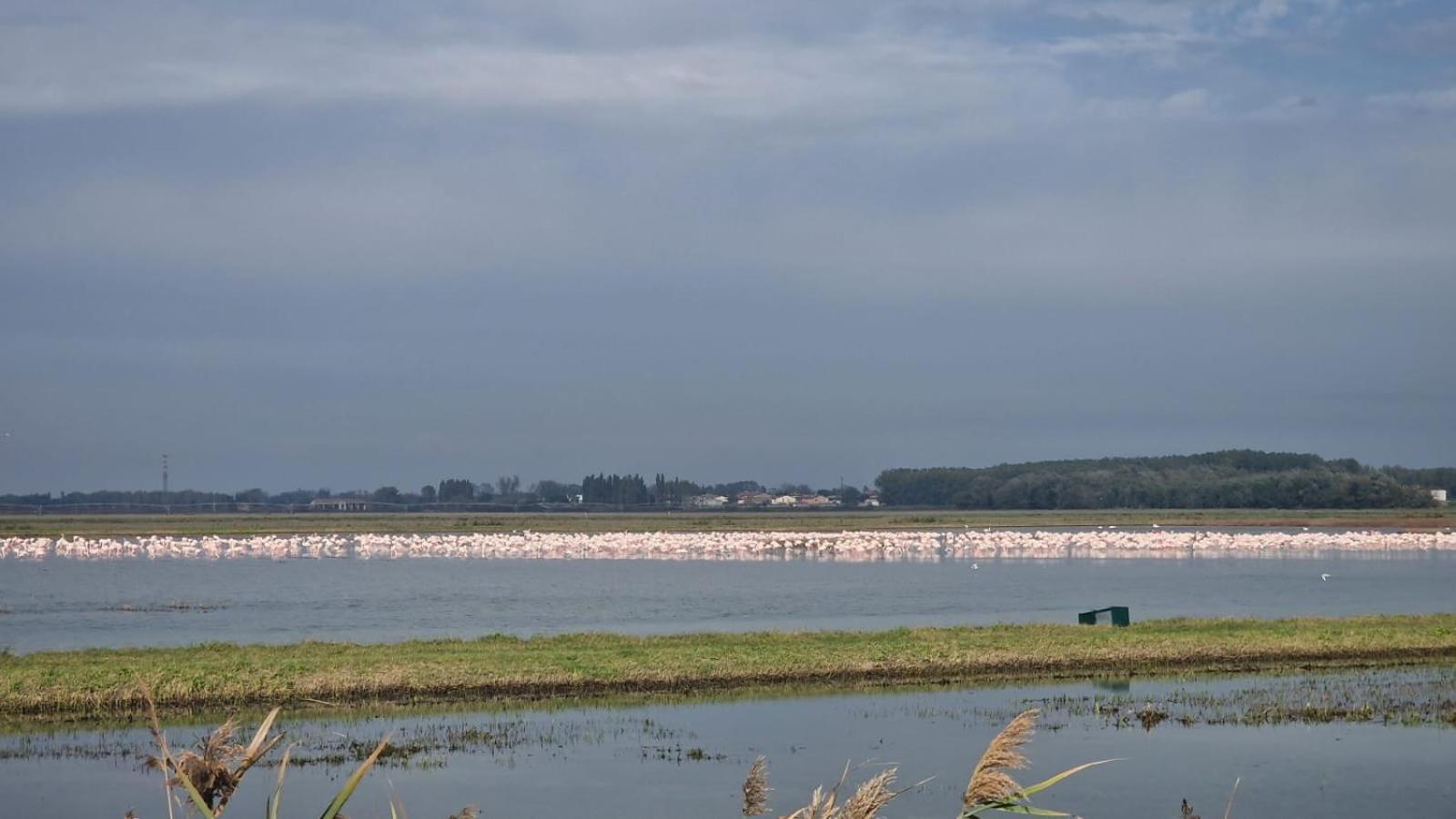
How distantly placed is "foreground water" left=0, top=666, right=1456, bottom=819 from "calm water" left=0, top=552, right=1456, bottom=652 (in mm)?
10967

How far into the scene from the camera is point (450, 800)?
14469 mm

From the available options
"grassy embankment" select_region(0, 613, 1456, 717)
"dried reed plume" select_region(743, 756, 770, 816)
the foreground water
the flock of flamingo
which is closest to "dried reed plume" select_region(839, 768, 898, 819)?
"dried reed plume" select_region(743, 756, 770, 816)

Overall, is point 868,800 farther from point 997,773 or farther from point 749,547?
point 749,547

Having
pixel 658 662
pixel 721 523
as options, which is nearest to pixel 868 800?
pixel 658 662

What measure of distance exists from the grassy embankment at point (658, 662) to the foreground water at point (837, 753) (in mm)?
1449

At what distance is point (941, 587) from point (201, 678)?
86.0 feet

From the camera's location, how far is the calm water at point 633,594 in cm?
3269

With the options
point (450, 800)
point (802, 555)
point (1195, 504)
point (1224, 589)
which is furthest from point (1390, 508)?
point (450, 800)

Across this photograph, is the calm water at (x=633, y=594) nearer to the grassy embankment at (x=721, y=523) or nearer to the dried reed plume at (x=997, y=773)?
the dried reed plume at (x=997, y=773)

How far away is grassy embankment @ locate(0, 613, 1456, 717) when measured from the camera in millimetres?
20781

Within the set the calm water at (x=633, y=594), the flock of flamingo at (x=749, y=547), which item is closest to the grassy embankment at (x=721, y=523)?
the flock of flamingo at (x=749, y=547)

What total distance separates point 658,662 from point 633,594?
18.8 meters

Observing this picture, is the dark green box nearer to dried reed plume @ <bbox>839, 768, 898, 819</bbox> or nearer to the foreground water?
the foreground water

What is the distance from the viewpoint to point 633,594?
42.1 meters
